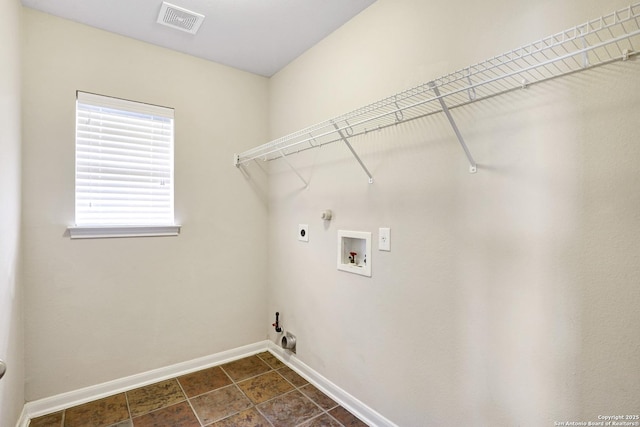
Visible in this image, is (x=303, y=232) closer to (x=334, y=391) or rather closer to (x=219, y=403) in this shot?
(x=334, y=391)

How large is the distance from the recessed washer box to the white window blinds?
4.42 feet

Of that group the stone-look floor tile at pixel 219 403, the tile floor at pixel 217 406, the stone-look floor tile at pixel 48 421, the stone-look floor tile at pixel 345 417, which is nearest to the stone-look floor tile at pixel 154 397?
the tile floor at pixel 217 406

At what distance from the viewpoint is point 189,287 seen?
2463 millimetres

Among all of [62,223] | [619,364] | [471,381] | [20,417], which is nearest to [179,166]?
[62,223]

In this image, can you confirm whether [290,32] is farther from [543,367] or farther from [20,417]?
[20,417]

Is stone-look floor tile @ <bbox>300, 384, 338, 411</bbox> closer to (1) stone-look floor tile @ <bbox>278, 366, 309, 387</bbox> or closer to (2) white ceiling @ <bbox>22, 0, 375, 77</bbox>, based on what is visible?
(1) stone-look floor tile @ <bbox>278, 366, 309, 387</bbox>

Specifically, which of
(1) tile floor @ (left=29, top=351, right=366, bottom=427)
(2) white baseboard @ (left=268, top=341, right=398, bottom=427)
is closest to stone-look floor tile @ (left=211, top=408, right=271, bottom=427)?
(1) tile floor @ (left=29, top=351, right=366, bottom=427)

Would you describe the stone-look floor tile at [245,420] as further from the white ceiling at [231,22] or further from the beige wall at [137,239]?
the white ceiling at [231,22]

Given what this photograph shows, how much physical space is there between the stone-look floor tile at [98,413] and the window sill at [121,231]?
3.55 feet

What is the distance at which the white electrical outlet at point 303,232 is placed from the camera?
2381 mm

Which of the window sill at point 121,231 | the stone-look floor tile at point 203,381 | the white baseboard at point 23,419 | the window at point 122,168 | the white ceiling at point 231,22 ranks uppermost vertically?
the white ceiling at point 231,22

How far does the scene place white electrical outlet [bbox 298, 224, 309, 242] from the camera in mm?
2381

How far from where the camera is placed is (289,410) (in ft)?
6.47

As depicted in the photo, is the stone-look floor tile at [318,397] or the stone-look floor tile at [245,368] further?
A: the stone-look floor tile at [245,368]
